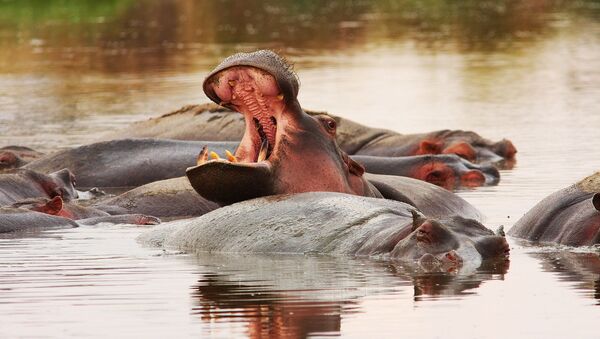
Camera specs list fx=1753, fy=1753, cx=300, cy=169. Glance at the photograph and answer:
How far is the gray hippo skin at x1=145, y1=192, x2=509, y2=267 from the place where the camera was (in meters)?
8.42

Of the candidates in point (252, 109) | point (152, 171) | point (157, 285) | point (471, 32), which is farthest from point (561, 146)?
point (471, 32)

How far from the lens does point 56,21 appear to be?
3978cm

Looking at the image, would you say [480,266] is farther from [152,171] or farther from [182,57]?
[182,57]

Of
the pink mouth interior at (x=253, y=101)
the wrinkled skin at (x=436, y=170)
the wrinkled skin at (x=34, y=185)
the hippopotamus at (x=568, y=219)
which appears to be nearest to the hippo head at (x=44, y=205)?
the wrinkled skin at (x=34, y=185)

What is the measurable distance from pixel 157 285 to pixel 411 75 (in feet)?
60.1

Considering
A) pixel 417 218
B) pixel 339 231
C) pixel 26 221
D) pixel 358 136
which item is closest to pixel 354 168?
pixel 339 231

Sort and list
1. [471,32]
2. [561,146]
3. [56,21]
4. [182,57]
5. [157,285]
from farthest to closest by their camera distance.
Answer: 1. [56,21]
2. [471,32]
3. [182,57]
4. [561,146]
5. [157,285]

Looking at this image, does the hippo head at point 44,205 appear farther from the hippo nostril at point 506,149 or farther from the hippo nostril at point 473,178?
the hippo nostril at point 506,149

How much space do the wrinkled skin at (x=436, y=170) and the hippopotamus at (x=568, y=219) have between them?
13.3 feet

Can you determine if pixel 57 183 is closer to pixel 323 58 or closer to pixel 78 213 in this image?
pixel 78 213

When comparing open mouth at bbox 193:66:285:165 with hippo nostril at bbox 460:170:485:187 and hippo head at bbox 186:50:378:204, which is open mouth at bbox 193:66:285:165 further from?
hippo nostril at bbox 460:170:485:187

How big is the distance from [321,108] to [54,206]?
9997 millimetres

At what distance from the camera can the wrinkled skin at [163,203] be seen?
12000 millimetres

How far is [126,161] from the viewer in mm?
13992
